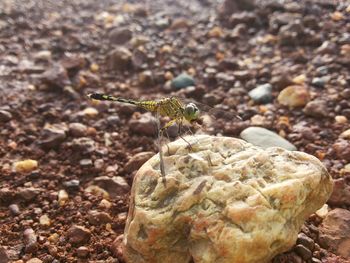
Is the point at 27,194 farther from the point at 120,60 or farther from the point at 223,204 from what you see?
the point at 120,60

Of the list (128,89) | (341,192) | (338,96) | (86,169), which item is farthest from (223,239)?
(128,89)

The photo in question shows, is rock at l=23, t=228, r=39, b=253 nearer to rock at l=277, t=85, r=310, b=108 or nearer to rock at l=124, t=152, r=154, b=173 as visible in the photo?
rock at l=124, t=152, r=154, b=173

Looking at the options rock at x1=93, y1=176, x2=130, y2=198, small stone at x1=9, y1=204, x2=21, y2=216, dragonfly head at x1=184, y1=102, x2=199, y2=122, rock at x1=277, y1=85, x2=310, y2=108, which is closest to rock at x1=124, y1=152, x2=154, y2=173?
rock at x1=93, y1=176, x2=130, y2=198

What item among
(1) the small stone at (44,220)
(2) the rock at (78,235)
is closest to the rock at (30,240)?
(1) the small stone at (44,220)

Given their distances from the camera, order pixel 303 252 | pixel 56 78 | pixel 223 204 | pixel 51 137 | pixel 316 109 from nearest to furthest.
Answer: pixel 223 204, pixel 303 252, pixel 51 137, pixel 316 109, pixel 56 78

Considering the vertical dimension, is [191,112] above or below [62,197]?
above

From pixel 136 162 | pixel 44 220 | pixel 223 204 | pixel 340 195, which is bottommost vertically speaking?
pixel 44 220

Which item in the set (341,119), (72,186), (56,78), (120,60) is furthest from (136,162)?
(120,60)

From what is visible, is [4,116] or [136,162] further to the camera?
[4,116]
